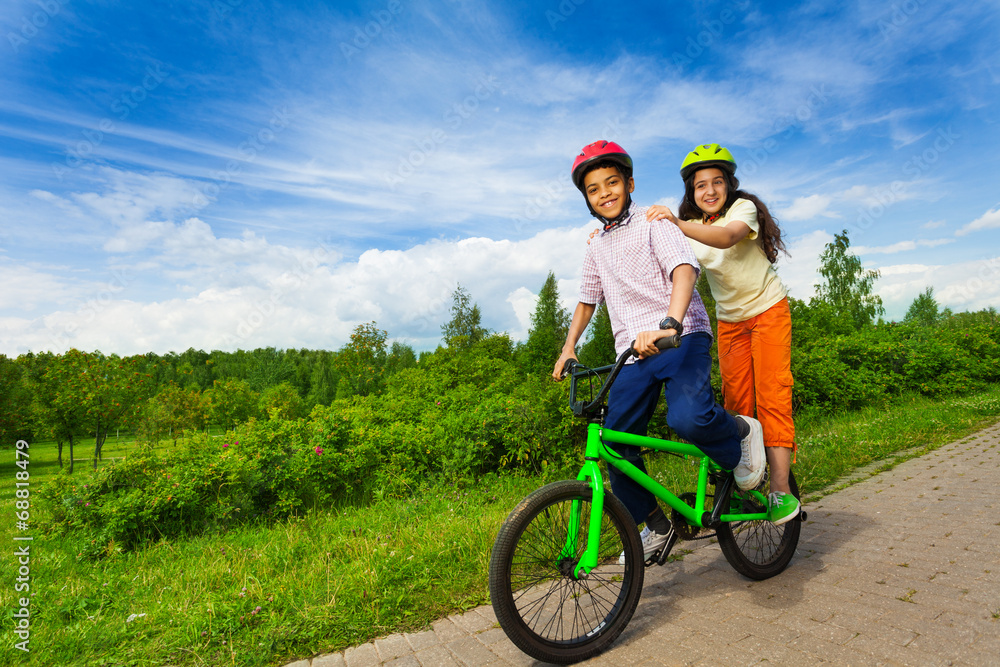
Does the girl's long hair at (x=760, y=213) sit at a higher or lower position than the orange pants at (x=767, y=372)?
higher

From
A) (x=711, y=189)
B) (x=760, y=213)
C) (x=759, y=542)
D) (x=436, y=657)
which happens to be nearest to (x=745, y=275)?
(x=760, y=213)

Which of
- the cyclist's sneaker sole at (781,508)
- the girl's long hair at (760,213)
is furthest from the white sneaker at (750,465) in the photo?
the girl's long hair at (760,213)

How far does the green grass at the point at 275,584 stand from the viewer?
8.13ft

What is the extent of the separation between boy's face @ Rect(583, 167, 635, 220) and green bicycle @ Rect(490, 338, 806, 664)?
2.54ft

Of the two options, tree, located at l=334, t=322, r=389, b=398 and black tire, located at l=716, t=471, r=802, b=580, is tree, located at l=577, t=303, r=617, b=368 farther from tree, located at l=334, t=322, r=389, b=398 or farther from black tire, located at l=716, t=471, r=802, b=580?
black tire, located at l=716, t=471, r=802, b=580

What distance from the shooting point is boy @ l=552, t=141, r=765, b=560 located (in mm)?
2449

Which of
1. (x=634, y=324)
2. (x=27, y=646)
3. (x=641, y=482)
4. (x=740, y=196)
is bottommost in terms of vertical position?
(x=27, y=646)

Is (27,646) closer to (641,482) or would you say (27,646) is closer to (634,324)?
(641,482)

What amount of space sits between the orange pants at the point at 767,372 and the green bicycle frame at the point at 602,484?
471mm

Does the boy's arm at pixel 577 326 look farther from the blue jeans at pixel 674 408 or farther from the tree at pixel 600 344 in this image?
the tree at pixel 600 344

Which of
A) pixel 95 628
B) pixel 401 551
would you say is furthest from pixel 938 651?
pixel 95 628

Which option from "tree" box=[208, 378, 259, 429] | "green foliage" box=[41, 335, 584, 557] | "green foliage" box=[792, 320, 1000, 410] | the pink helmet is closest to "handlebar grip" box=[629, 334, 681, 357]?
the pink helmet

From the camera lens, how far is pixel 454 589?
2.88 m

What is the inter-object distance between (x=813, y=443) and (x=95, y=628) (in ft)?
22.9
